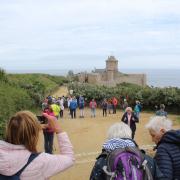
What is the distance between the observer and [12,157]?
4336 millimetres

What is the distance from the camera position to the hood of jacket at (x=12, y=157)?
14.1 feet

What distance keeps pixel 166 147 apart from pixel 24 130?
166 centimetres

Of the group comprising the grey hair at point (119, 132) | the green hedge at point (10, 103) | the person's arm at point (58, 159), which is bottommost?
the green hedge at point (10, 103)

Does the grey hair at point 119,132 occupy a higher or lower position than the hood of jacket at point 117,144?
higher

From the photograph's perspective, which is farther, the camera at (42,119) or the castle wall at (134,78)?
the castle wall at (134,78)

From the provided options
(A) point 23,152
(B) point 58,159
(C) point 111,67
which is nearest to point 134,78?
(C) point 111,67

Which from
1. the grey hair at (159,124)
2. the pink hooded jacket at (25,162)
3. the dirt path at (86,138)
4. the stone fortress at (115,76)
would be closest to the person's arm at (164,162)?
the grey hair at (159,124)

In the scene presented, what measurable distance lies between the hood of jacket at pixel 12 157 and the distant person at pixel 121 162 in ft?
2.62

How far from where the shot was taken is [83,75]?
197 ft

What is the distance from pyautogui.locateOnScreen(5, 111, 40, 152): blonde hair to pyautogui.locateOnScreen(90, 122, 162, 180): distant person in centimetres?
76

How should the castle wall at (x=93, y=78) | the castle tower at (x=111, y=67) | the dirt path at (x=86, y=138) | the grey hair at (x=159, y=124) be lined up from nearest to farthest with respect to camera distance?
the grey hair at (x=159, y=124) → the dirt path at (x=86, y=138) → the castle wall at (x=93, y=78) → the castle tower at (x=111, y=67)

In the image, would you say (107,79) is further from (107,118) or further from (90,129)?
(90,129)

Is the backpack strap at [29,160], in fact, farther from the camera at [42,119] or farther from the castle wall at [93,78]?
the castle wall at [93,78]

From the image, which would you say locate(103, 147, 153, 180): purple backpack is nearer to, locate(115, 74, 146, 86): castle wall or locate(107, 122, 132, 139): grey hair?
locate(107, 122, 132, 139): grey hair
